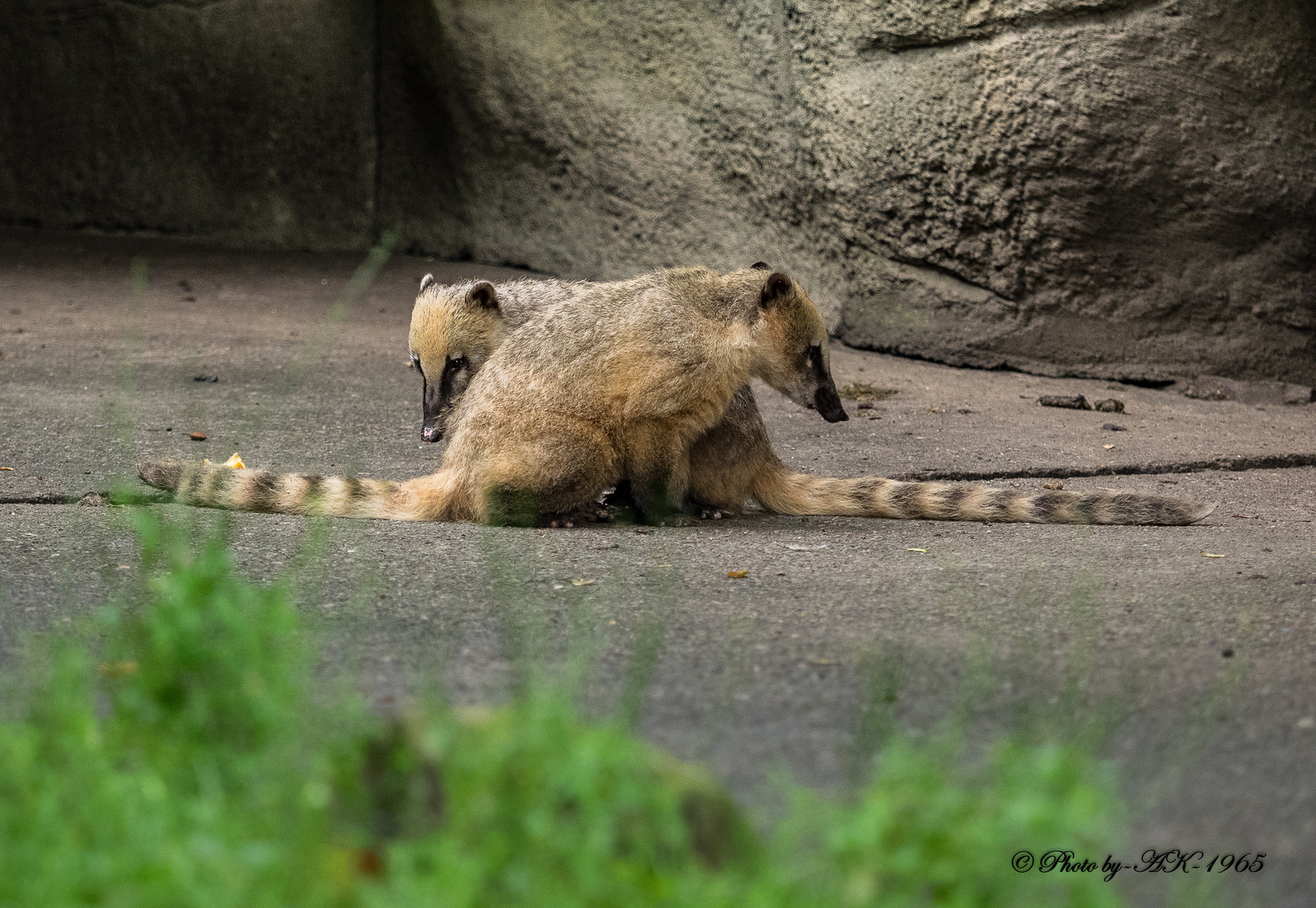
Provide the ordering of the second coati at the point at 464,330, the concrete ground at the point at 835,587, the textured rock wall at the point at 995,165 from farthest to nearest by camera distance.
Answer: the textured rock wall at the point at 995,165
the second coati at the point at 464,330
the concrete ground at the point at 835,587

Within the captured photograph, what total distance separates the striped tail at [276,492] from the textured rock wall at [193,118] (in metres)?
7.52

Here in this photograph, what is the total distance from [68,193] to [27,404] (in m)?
6.40

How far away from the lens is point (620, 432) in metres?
4.57

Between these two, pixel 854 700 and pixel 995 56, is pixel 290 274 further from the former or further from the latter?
pixel 854 700

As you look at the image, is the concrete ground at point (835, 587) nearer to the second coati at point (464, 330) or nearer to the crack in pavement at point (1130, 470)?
the crack in pavement at point (1130, 470)

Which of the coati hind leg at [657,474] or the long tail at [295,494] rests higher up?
the coati hind leg at [657,474]

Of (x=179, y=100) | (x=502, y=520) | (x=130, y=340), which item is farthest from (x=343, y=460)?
(x=179, y=100)

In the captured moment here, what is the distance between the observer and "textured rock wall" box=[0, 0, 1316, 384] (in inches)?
285

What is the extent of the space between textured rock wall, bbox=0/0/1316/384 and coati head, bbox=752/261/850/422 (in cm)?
314

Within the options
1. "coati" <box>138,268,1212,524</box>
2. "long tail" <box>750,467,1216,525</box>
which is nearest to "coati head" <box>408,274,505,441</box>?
"coati" <box>138,268,1212,524</box>

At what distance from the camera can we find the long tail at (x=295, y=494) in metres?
4.50

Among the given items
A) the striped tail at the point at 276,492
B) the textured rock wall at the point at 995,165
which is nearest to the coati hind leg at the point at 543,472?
the striped tail at the point at 276,492

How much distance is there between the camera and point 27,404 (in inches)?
243

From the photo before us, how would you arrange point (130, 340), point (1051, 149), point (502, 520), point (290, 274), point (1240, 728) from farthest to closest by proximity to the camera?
point (290, 274) → point (130, 340) → point (1051, 149) → point (502, 520) → point (1240, 728)
